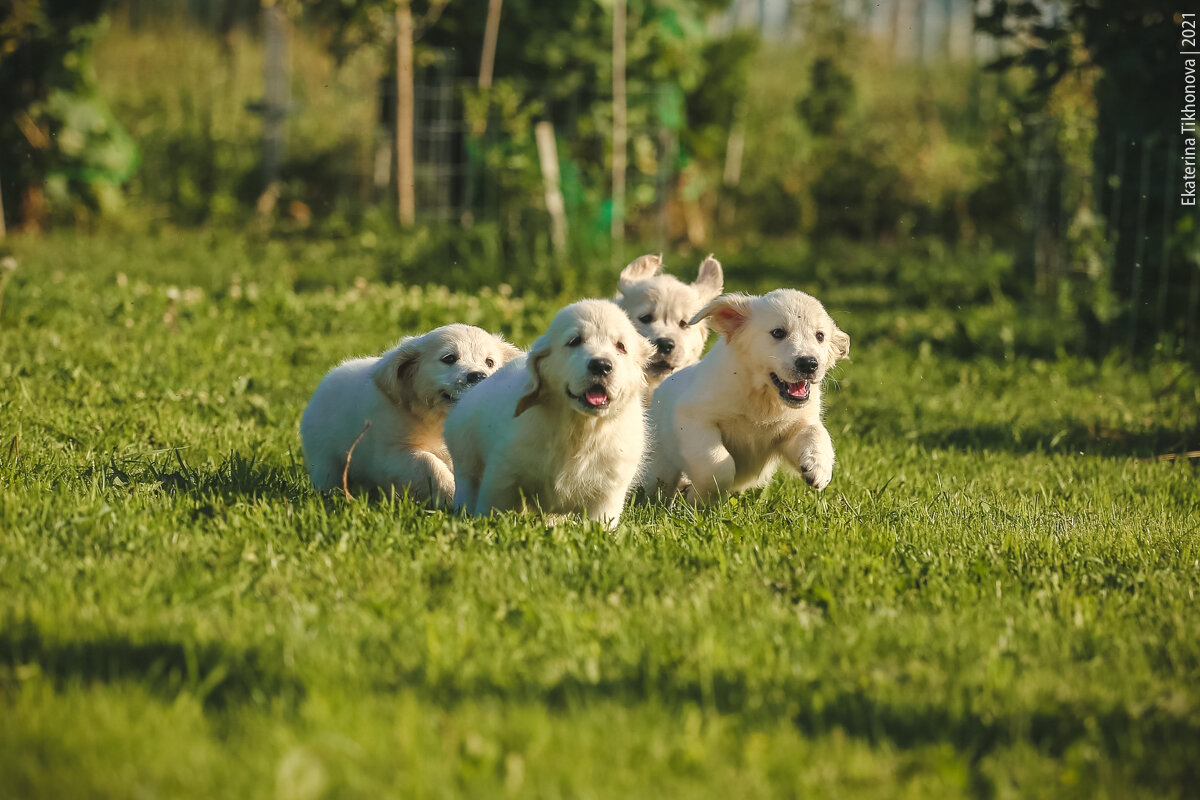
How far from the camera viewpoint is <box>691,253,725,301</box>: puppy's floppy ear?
6.08 m

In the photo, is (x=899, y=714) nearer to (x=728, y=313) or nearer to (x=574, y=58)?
(x=728, y=313)

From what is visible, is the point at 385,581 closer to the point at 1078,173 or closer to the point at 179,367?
the point at 179,367

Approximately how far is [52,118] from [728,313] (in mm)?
10451

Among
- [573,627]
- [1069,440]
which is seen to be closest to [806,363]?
[573,627]

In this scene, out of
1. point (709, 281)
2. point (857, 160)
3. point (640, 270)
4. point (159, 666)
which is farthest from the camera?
point (857, 160)

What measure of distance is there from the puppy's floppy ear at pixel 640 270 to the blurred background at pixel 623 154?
2.97 metres

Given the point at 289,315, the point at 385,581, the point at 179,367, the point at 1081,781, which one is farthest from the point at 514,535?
the point at 289,315

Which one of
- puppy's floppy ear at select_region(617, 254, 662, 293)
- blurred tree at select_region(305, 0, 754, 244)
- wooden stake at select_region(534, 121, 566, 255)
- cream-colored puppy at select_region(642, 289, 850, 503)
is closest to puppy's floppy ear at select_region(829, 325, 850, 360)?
cream-colored puppy at select_region(642, 289, 850, 503)

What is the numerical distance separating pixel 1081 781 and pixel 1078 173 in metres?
9.49

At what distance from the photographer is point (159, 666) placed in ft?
8.07

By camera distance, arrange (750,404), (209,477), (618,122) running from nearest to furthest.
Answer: (209,477) → (750,404) → (618,122)

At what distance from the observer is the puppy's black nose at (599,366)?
3781mm

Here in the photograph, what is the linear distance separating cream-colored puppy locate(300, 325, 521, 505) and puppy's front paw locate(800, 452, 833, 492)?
1313 mm

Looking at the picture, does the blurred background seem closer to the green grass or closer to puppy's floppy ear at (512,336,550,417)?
the green grass
